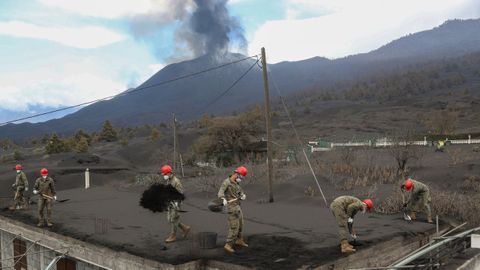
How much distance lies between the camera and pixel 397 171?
26422mm

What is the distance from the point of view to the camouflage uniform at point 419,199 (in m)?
14.2

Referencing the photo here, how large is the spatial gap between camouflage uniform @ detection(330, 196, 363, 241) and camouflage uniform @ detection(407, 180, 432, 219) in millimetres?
→ 4117

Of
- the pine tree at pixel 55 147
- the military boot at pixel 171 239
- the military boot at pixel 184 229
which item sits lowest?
the military boot at pixel 171 239

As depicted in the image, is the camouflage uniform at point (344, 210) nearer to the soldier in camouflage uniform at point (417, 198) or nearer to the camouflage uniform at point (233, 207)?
the camouflage uniform at point (233, 207)

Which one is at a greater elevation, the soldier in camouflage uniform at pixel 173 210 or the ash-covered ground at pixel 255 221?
the soldier in camouflage uniform at pixel 173 210

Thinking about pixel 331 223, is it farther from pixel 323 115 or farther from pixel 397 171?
pixel 323 115

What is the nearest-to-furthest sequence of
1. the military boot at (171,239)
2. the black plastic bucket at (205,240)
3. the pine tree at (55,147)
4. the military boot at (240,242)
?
the black plastic bucket at (205,240) → the military boot at (240,242) → the military boot at (171,239) → the pine tree at (55,147)

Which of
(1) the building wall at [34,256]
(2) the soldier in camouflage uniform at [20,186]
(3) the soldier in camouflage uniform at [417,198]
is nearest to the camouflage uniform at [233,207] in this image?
(1) the building wall at [34,256]

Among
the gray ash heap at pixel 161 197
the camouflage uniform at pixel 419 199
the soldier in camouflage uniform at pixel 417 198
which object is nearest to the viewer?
the gray ash heap at pixel 161 197

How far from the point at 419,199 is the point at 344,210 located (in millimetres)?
4779

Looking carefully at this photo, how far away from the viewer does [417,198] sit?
14.7 meters

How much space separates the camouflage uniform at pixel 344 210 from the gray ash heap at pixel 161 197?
12.3 ft

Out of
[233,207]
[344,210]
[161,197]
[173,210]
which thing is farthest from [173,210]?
[344,210]

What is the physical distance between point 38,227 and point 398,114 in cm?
8050
